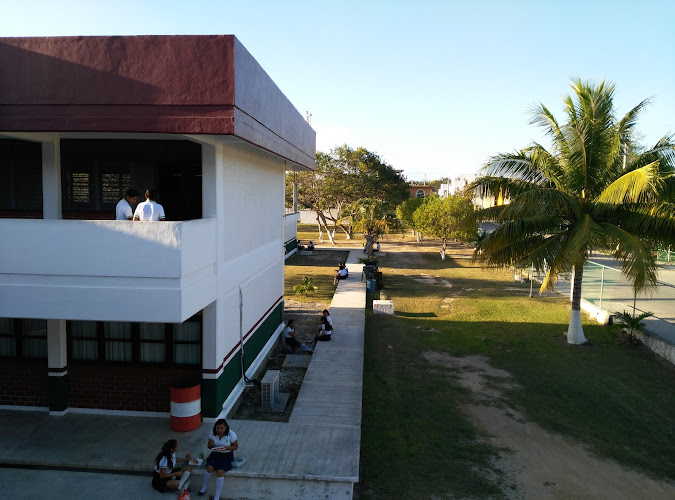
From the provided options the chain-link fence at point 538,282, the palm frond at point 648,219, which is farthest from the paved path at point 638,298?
the palm frond at point 648,219

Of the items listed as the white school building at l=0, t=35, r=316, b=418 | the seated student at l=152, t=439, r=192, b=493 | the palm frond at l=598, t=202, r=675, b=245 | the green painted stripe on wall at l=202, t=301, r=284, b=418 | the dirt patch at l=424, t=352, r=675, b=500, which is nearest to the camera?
the seated student at l=152, t=439, r=192, b=493

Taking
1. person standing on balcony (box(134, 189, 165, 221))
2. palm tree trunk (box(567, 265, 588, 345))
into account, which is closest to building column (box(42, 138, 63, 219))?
person standing on balcony (box(134, 189, 165, 221))

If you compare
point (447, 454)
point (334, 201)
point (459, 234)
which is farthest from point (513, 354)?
point (334, 201)

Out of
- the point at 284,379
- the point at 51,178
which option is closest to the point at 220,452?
the point at 284,379

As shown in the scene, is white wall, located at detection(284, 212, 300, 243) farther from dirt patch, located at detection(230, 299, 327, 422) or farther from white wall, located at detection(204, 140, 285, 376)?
white wall, located at detection(204, 140, 285, 376)

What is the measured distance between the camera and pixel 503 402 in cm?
1155

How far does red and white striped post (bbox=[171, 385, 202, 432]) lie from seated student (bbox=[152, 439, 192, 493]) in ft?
5.25

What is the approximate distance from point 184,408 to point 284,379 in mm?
3769

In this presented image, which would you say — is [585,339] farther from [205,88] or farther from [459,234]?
[459,234]

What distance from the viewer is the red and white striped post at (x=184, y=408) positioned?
916cm

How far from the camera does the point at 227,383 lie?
10.4 metres

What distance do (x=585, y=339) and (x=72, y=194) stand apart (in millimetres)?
14058

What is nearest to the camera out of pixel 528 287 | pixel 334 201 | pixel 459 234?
pixel 528 287

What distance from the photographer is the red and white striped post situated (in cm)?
916
